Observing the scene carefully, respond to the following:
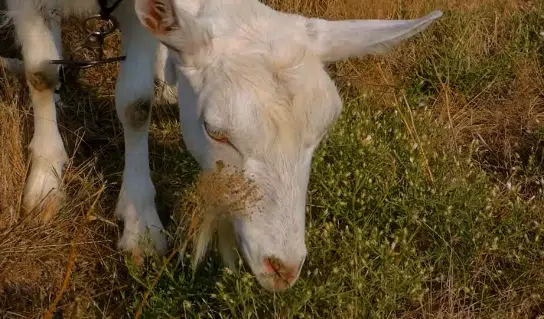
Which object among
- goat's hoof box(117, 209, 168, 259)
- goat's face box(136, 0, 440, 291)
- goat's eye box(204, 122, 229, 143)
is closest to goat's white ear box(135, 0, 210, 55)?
goat's face box(136, 0, 440, 291)

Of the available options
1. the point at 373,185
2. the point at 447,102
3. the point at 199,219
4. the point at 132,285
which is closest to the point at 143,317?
the point at 132,285

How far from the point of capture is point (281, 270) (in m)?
2.54

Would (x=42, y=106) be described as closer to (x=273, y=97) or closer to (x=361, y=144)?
(x=361, y=144)

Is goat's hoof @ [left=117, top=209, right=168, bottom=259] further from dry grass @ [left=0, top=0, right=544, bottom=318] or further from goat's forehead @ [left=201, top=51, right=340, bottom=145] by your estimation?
goat's forehead @ [left=201, top=51, right=340, bottom=145]

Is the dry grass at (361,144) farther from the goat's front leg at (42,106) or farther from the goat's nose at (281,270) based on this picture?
the goat's nose at (281,270)

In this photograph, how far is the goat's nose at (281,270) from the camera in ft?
8.27

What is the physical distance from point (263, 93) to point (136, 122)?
1283 millimetres

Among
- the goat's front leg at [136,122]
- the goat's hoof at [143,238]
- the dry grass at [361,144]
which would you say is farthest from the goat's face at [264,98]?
the goat's front leg at [136,122]

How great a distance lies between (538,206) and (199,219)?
1.70 m

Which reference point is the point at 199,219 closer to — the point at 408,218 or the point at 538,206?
the point at 408,218

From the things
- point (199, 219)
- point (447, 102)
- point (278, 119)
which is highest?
point (278, 119)

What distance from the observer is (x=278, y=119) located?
8.25 ft

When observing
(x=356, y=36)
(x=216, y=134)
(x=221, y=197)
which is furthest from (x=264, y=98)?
(x=356, y=36)

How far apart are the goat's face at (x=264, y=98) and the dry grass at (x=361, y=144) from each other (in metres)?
0.20
